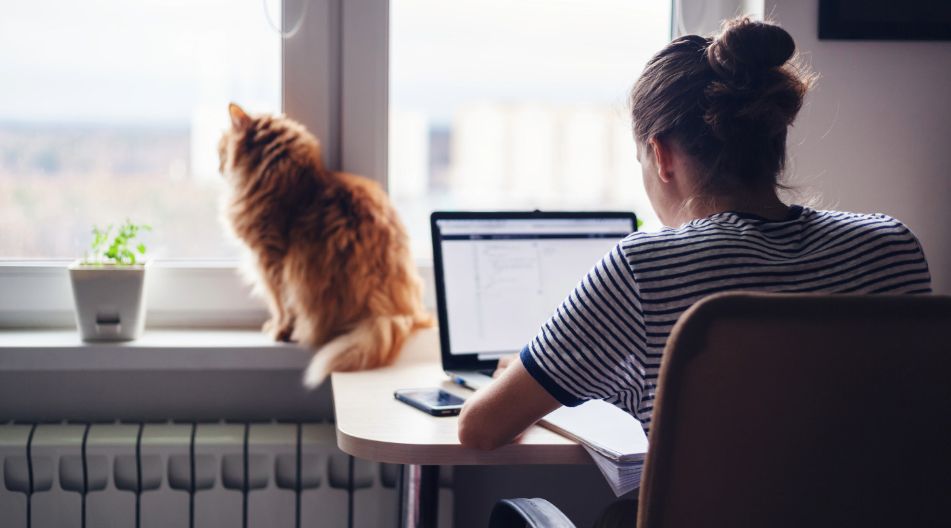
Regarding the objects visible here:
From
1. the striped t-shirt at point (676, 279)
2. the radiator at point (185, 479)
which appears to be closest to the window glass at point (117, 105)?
the radiator at point (185, 479)

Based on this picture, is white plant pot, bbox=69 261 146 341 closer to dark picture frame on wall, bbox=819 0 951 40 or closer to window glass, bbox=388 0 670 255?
window glass, bbox=388 0 670 255

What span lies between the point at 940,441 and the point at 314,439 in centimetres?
114

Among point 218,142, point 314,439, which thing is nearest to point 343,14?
point 218,142

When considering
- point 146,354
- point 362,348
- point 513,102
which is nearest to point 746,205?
point 362,348

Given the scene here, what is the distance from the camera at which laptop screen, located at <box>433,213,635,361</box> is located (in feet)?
4.96

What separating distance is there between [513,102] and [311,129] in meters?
0.42

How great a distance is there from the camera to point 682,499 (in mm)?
735

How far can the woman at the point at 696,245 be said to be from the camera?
35.9 inches

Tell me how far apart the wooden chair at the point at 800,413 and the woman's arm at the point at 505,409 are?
0.26 m

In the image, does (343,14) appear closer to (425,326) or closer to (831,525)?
(425,326)

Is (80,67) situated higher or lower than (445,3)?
lower

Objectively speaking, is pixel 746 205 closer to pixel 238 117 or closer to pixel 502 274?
pixel 502 274

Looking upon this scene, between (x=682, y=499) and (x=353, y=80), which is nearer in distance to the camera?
(x=682, y=499)

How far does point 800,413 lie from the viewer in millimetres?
718
